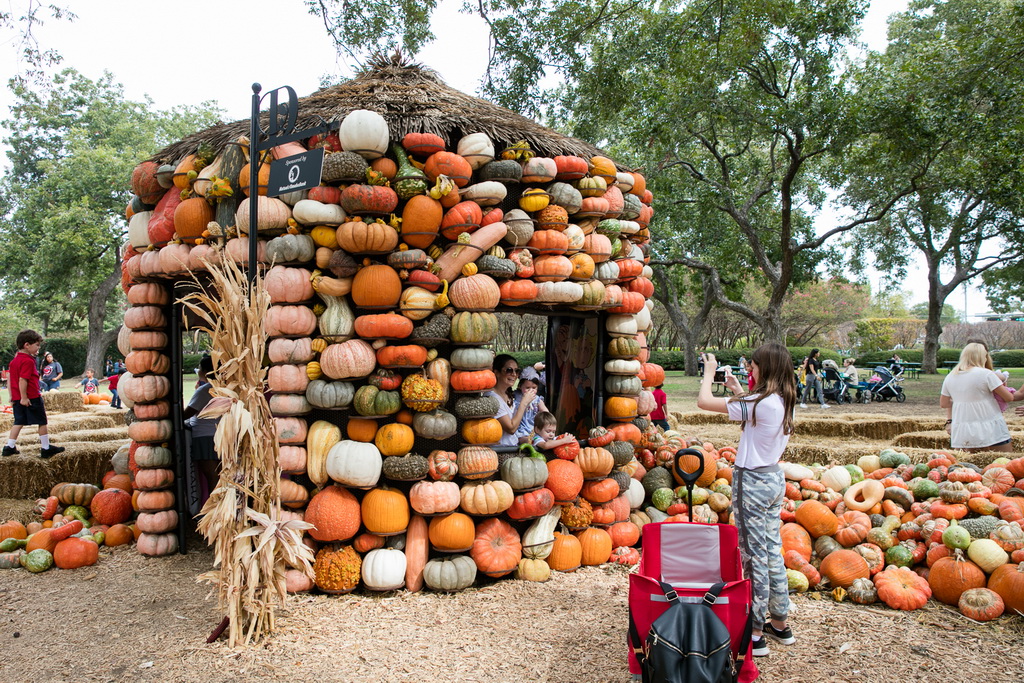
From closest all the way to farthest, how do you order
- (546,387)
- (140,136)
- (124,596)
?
(124,596) < (546,387) < (140,136)

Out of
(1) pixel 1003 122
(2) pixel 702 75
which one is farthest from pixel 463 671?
(1) pixel 1003 122

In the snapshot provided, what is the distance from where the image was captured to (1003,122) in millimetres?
13070

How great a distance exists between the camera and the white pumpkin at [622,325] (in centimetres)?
657

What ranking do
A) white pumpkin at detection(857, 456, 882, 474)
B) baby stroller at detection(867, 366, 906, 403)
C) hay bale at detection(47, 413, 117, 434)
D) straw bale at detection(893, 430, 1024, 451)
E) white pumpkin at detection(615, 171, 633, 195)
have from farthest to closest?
1. baby stroller at detection(867, 366, 906, 403)
2. hay bale at detection(47, 413, 117, 434)
3. straw bale at detection(893, 430, 1024, 451)
4. white pumpkin at detection(857, 456, 882, 474)
5. white pumpkin at detection(615, 171, 633, 195)

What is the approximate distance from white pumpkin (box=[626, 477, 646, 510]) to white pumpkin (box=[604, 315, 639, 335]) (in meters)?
1.43

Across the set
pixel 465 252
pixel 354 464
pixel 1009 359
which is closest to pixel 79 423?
pixel 354 464

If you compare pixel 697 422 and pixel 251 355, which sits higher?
pixel 251 355

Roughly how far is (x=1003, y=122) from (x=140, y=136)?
30.1m

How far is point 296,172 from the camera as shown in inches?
163

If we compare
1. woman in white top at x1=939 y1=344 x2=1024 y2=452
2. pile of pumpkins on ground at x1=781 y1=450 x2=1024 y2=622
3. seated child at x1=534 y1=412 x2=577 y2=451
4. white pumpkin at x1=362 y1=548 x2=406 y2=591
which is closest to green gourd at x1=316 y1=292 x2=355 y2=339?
white pumpkin at x1=362 y1=548 x2=406 y2=591

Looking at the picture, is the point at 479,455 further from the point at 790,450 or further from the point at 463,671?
the point at 790,450

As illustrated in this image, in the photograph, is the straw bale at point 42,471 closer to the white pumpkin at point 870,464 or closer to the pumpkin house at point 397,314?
the pumpkin house at point 397,314

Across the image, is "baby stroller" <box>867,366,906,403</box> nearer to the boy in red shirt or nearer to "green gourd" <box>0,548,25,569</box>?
the boy in red shirt

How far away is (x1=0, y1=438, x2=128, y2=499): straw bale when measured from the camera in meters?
7.79
